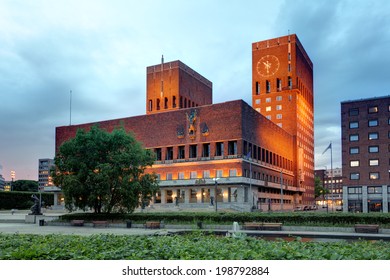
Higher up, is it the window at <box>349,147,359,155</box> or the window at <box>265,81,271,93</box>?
the window at <box>265,81,271,93</box>

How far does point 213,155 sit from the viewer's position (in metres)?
86.8

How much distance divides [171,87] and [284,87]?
3507cm

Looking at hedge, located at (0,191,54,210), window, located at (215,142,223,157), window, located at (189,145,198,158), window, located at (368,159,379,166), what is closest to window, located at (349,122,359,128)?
window, located at (368,159,379,166)

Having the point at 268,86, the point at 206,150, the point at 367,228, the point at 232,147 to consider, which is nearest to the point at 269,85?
the point at 268,86

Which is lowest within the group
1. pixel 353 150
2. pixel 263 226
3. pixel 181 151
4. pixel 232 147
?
pixel 263 226

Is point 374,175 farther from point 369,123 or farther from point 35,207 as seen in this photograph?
point 35,207

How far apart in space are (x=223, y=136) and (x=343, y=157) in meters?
26.6

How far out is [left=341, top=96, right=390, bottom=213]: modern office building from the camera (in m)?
85.0

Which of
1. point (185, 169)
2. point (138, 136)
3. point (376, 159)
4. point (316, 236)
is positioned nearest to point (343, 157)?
point (376, 159)

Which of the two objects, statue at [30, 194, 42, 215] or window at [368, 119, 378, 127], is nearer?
statue at [30, 194, 42, 215]

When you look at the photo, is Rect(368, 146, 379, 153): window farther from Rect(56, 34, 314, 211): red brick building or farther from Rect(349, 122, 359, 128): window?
Rect(56, 34, 314, 211): red brick building

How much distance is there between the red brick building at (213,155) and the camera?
275ft

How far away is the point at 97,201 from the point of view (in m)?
42.4

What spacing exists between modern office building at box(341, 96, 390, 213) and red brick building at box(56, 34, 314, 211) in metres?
14.8
